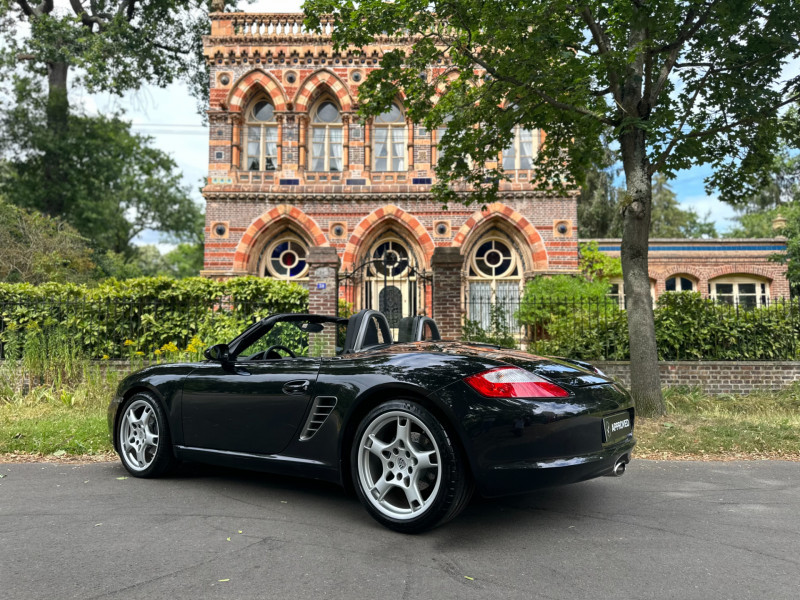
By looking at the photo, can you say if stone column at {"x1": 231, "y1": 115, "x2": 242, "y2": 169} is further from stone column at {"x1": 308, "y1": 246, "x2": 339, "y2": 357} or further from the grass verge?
the grass verge

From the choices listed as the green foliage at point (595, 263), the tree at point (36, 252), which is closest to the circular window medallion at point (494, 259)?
the green foliage at point (595, 263)

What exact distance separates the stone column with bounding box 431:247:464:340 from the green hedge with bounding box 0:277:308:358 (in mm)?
2655

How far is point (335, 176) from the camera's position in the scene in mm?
18891

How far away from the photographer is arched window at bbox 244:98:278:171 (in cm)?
1903

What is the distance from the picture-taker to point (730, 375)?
387 inches

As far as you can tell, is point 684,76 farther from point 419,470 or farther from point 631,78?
point 419,470

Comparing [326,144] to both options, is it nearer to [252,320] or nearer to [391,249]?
[391,249]

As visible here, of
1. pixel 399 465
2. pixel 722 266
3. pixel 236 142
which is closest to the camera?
pixel 399 465

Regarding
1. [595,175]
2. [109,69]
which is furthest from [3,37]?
[595,175]

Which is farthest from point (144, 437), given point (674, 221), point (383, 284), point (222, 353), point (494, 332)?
point (674, 221)

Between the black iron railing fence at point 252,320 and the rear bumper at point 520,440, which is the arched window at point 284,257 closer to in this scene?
the black iron railing fence at point 252,320

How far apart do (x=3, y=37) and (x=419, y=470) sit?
88.8ft

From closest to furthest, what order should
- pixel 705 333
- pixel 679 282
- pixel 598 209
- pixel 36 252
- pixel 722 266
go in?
pixel 705 333 → pixel 36 252 → pixel 722 266 → pixel 679 282 → pixel 598 209

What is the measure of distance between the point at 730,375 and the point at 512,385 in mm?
8417
